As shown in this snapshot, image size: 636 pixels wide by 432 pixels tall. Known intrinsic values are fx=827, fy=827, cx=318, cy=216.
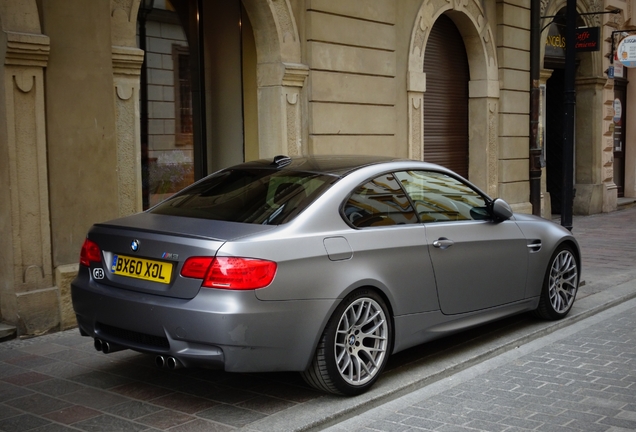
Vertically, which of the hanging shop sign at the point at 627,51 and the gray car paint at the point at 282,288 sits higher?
the hanging shop sign at the point at 627,51

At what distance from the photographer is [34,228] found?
23.8 ft

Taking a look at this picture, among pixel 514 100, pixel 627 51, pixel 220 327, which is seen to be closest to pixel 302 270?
pixel 220 327

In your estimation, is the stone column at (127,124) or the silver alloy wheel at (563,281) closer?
the silver alloy wheel at (563,281)

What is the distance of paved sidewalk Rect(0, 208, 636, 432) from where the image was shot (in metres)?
4.80

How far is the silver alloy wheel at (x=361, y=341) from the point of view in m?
5.19

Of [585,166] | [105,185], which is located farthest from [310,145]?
[585,166]

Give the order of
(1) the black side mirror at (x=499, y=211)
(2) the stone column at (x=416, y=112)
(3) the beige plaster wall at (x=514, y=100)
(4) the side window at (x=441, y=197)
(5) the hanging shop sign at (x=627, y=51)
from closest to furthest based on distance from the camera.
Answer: (4) the side window at (x=441, y=197), (1) the black side mirror at (x=499, y=211), (2) the stone column at (x=416, y=112), (3) the beige plaster wall at (x=514, y=100), (5) the hanging shop sign at (x=627, y=51)

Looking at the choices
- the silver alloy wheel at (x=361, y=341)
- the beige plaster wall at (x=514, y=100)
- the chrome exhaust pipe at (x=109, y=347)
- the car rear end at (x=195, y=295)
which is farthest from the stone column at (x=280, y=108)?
the beige plaster wall at (x=514, y=100)

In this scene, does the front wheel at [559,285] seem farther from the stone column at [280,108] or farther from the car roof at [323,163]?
the stone column at [280,108]

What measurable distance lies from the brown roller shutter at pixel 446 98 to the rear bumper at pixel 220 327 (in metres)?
9.47

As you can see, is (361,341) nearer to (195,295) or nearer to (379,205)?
(379,205)

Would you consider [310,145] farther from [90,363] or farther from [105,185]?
[90,363]

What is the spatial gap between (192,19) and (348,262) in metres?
6.36

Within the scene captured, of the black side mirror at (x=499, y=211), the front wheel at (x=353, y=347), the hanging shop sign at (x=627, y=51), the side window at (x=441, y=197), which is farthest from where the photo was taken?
the hanging shop sign at (x=627, y=51)
